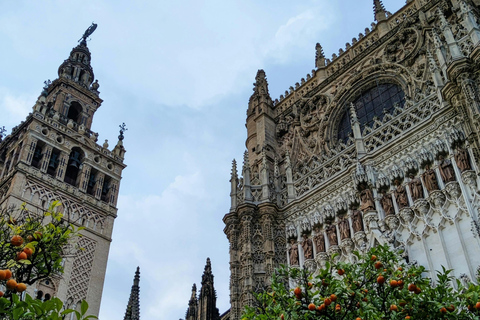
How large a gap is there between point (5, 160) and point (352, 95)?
27.5 m

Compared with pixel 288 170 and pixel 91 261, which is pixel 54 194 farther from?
pixel 288 170

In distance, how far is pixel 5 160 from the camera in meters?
37.6

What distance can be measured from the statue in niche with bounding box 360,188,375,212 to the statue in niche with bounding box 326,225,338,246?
122 cm

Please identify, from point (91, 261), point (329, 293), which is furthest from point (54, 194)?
point (329, 293)

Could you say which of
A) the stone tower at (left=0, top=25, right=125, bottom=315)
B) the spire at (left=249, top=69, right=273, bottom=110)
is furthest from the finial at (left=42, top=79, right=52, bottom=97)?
the spire at (left=249, top=69, right=273, bottom=110)

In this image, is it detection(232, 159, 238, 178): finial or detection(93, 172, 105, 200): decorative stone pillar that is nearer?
detection(232, 159, 238, 178): finial

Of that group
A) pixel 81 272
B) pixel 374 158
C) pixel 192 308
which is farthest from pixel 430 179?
pixel 81 272

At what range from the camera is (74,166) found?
38000 mm

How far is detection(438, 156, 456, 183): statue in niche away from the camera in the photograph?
528 inches

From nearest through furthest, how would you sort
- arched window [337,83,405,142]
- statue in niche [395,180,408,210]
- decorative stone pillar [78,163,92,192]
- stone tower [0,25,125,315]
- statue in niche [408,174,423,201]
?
statue in niche [408,174,423,201] → statue in niche [395,180,408,210] → arched window [337,83,405,142] → stone tower [0,25,125,315] → decorative stone pillar [78,163,92,192]

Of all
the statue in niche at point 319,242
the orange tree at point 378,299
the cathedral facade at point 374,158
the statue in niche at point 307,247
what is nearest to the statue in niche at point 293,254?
the cathedral facade at point 374,158

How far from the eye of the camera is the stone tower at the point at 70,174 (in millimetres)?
31703

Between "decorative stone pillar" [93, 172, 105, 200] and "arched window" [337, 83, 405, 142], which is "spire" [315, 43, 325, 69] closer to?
"arched window" [337, 83, 405, 142]

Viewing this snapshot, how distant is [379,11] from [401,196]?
→ 33.0ft
